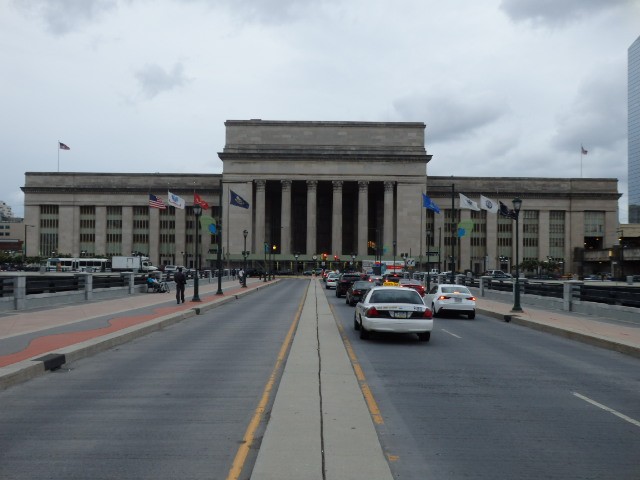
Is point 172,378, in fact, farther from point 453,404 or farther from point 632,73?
point 632,73

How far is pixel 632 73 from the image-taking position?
192 m

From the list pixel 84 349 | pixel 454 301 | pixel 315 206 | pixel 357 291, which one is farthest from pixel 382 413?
pixel 315 206

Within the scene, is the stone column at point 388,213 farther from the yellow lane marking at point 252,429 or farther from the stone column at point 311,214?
the yellow lane marking at point 252,429

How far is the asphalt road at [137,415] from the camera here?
634 cm

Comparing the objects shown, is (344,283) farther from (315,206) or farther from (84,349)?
(315,206)

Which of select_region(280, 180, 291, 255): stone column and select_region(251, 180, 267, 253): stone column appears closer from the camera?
select_region(251, 180, 267, 253): stone column

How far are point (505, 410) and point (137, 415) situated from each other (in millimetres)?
5108

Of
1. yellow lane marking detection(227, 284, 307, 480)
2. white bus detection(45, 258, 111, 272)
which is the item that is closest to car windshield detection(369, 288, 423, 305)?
yellow lane marking detection(227, 284, 307, 480)

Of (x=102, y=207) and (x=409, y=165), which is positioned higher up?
(x=409, y=165)

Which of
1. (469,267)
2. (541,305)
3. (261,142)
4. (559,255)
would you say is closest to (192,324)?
(541,305)

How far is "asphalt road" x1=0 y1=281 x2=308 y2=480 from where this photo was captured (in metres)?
6.34

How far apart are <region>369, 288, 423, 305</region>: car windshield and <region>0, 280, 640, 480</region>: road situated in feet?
6.68

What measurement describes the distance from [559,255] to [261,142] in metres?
64.6

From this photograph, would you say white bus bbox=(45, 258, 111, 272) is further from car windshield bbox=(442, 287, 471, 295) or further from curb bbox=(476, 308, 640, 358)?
curb bbox=(476, 308, 640, 358)
